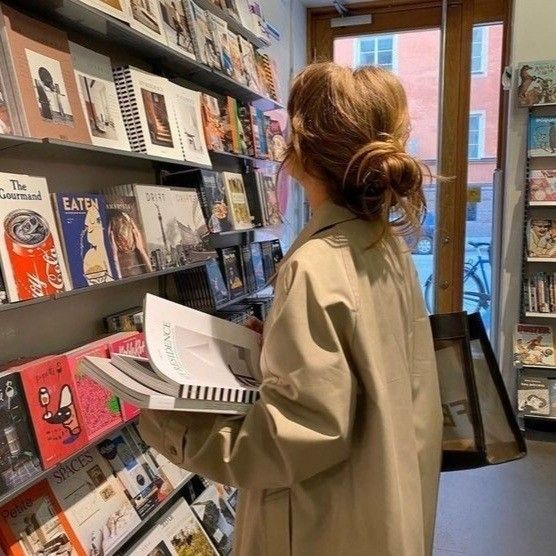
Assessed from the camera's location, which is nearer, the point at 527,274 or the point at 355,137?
the point at 355,137

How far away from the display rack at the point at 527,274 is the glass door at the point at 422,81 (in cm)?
62

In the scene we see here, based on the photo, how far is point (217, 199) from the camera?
2145mm

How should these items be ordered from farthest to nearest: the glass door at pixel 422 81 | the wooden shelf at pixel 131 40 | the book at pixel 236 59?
the glass door at pixel 422 81 → the book at pixel 236 59 → the wooden shelf at pixel 131 40

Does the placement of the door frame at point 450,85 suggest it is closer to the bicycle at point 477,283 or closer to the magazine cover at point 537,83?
the bicycle at point 477,283

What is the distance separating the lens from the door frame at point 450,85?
3.42 m

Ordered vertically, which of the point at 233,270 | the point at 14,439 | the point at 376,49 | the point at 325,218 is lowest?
the point at 14,439

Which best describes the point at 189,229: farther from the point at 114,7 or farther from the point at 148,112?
the point at 114,7

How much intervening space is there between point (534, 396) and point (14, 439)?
288 centimetres

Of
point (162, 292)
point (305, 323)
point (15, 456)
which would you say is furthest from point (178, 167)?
point (305, 323)

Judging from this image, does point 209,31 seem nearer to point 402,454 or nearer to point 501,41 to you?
point 402,454

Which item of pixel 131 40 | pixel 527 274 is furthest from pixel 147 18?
pixel 527 274

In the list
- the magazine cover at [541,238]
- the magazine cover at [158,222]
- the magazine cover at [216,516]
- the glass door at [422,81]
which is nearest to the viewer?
the magazine cover at [158,222]

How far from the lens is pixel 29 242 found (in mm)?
1265

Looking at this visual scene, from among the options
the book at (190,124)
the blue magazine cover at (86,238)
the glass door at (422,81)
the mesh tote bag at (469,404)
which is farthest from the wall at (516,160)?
the blue magazine cover at (86,238)
